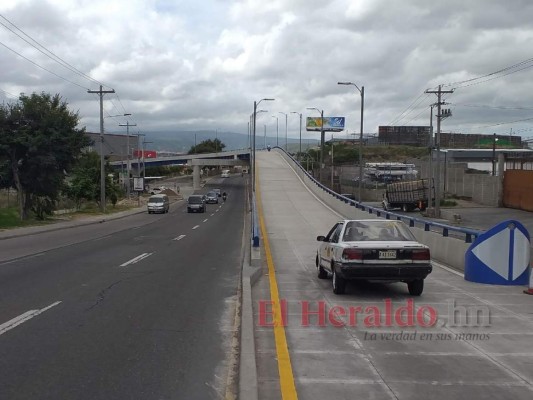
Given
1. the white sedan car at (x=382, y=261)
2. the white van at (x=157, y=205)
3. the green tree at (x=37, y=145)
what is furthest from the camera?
the white van at (x=157, y=205)

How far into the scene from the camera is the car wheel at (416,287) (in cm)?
1141

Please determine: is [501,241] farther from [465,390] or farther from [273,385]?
[273,385]

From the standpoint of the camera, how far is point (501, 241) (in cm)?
1262

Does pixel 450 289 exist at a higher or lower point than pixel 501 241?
lower

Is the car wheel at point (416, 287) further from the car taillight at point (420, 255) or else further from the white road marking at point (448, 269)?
the white road marking at point (448, 269)

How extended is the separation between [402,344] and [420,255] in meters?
3.74

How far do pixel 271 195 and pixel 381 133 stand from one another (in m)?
113

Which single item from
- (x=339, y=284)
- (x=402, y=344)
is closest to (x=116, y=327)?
(x=402, y=344)

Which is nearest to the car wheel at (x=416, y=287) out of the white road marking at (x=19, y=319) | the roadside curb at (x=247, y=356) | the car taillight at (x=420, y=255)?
the car taillight at (x=420, y=255)

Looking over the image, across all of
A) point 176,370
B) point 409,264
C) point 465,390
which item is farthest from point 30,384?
point 409,264

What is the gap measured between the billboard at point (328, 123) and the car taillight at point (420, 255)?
123943 millimetres

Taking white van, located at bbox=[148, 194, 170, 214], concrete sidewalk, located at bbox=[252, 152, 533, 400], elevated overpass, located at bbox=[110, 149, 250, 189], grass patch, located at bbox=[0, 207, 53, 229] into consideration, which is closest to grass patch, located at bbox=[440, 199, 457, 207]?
white van, located at bbox=[148, 194, 170, 214]

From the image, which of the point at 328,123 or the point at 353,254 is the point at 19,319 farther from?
the point at 328,123

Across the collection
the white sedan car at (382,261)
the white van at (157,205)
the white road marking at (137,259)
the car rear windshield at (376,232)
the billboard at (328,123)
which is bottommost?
the white van at (157,205)
